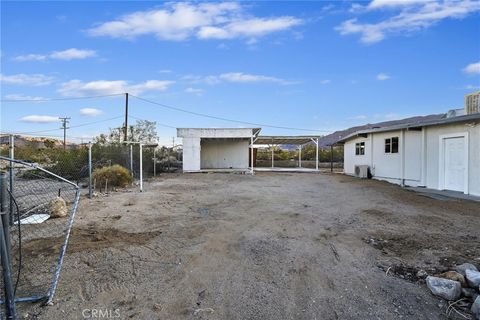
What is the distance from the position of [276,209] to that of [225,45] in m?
9.26

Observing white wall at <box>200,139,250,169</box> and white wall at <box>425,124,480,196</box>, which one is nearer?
white wall at <box>425,124,480,196</box>

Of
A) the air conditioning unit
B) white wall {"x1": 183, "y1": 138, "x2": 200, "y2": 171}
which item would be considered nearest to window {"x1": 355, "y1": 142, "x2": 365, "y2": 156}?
the air conditioning unit

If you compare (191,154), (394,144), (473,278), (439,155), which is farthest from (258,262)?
(191,154)

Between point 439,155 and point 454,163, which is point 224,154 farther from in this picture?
point 454,163

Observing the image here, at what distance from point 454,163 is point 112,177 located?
1378 centimetres

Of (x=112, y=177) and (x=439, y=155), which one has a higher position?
(x=439, y=155)

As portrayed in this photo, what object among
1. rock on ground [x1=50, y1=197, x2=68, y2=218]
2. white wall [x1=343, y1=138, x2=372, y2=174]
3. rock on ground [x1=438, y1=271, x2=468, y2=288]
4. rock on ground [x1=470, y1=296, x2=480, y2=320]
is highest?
white wall [x1=343, y1=138, x2=372, y2=174]

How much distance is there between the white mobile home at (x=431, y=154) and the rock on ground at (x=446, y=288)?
899 cm

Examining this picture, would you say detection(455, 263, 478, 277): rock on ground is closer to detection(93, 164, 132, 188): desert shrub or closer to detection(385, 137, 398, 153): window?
detection(93, 164, 132, 188): desert shrub

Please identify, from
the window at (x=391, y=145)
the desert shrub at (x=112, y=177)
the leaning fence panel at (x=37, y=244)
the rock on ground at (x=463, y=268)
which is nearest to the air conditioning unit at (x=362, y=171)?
the window at (x=391, y=145)

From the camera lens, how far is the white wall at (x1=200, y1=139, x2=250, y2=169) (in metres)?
27.6

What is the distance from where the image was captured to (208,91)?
72.6ft

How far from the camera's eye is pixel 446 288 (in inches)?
134

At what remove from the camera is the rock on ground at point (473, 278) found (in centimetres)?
340
